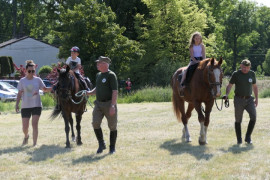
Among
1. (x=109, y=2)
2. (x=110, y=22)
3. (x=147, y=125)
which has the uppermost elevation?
(x=109, y=2)

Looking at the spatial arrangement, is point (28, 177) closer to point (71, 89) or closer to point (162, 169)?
point (162, 169)

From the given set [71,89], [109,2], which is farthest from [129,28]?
[71,89]

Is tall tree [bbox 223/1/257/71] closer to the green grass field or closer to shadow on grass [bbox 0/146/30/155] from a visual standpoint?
the green grass field

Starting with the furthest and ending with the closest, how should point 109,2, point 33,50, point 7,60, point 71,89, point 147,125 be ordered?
point 33,50 → point 7,60 → point 109,2 → point 147,125 → point 71,89

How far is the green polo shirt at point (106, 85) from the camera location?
8.50 metres

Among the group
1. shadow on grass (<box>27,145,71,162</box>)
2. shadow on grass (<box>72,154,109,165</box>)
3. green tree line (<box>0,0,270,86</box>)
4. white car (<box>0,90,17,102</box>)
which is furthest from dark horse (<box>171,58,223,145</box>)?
green tree line (<box>0,0,270,86</box>)

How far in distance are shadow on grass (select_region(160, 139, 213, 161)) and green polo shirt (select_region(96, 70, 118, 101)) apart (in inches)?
72.8

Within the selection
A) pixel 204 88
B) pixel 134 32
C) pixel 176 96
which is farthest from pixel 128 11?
pixel 204 88

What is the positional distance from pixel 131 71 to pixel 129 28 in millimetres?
6362

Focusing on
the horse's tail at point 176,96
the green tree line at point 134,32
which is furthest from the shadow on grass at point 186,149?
the green tree line at point 134,32

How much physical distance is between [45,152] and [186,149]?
312cm

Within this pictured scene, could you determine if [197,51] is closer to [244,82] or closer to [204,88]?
[204,88]

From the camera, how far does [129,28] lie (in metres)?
45.2

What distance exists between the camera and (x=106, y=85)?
337 inches
